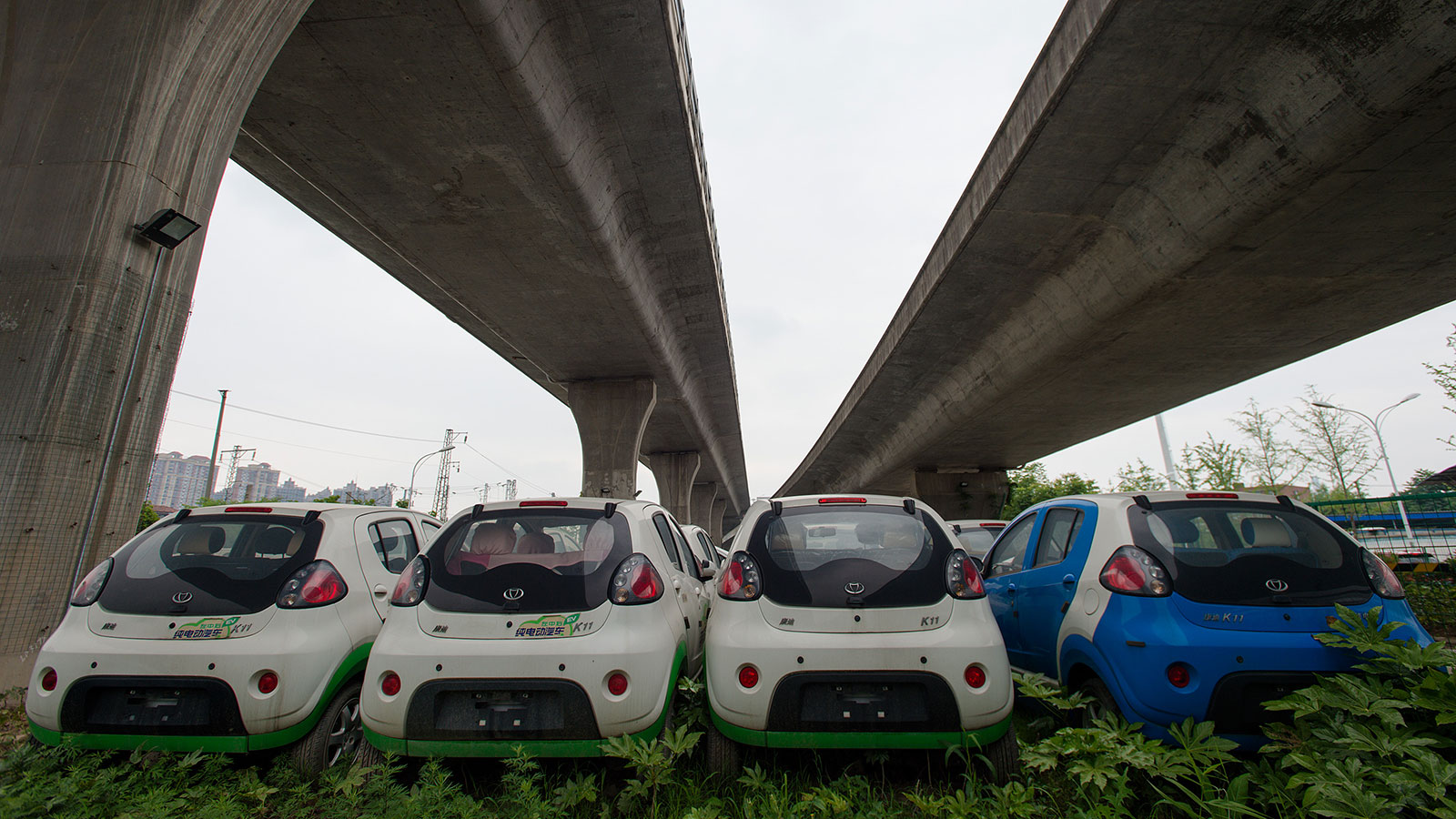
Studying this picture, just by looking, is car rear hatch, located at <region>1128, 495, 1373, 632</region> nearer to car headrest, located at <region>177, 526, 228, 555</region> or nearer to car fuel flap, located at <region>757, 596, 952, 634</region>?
car fuel flap, located at <region>757, 596, 952, 634</region>

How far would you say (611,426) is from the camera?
747 inches

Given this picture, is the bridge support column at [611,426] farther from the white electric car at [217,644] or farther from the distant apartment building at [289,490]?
the distant apartment building at [289,490]

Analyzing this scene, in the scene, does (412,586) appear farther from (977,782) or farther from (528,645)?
(977,782)

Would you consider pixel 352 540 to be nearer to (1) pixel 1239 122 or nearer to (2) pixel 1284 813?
(2) pixel 1284 813

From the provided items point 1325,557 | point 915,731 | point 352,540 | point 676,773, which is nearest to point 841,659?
point 915,731

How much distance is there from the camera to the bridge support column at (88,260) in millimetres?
4258

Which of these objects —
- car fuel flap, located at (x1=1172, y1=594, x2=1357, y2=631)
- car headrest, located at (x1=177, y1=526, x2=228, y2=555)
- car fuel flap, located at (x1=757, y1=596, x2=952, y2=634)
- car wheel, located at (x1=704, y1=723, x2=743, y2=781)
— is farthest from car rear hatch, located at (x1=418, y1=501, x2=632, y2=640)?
car fuel flap, located at (x1=1172, y1=594, x2=1357, y2=631)

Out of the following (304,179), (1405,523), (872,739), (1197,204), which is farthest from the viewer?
(1405,523)

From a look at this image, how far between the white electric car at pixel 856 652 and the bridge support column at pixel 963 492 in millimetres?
22263

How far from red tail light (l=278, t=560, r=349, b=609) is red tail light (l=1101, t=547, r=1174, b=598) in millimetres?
4446

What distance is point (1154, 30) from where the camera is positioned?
6355mm

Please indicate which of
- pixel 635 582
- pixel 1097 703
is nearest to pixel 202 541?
pixel 635 582

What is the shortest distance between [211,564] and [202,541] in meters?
0.30

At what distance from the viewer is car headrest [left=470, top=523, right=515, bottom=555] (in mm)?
3836
